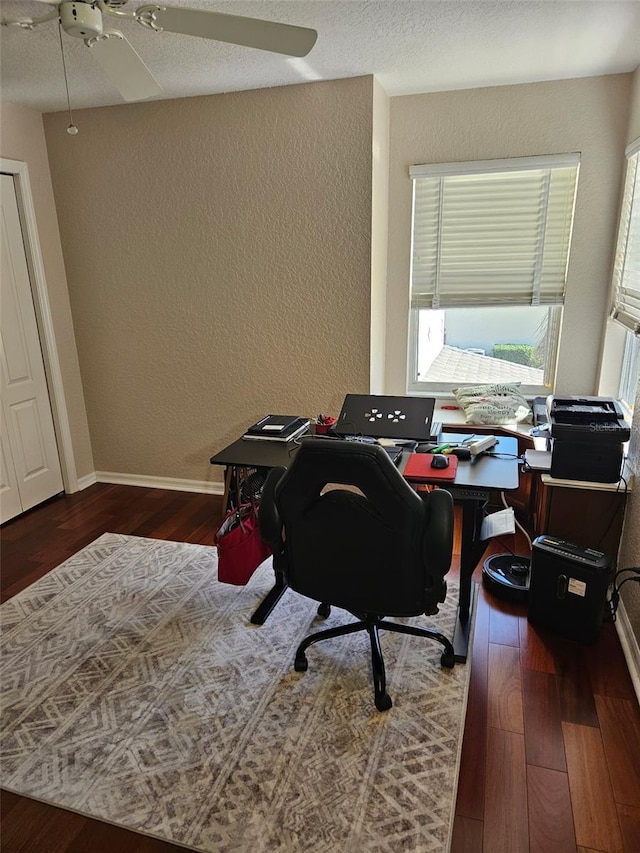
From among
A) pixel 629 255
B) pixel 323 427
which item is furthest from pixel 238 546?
pixel 629 255

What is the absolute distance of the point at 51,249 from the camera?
3.71 m

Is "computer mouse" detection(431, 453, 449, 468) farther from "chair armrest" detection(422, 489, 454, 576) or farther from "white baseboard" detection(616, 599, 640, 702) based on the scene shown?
"white baseboard" detection(616, 599, 640, 702)

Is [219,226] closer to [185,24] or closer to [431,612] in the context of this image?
[185,24]

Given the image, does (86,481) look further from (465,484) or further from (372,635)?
(465,484)

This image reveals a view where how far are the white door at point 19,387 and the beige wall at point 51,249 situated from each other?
16 centimetres

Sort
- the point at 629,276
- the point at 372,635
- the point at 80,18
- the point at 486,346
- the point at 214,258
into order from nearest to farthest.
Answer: the point at 80,18 < the point at 372,635 < the point at 629,276 < the point at 214,258 < the point at 486,346

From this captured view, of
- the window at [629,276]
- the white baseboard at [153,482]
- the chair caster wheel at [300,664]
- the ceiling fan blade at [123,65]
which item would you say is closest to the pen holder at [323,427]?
the chair caster wheel at [300,664]

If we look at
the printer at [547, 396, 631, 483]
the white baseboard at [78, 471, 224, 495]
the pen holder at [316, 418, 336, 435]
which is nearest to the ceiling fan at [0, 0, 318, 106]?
the pen holder at [316, 418, 336, 435]

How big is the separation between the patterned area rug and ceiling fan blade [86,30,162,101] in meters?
2.29

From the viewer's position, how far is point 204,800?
1.67 m

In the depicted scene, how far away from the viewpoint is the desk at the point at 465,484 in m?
2.15

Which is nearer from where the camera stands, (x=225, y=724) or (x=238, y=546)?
(x=225, y=724)

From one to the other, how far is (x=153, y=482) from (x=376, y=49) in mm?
3078

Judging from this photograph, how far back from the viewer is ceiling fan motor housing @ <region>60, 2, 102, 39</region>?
1660 mm
